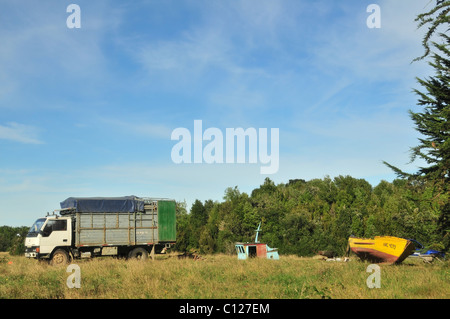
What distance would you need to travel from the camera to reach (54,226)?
19.7m

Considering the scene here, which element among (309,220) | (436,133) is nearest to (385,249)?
(436,133)

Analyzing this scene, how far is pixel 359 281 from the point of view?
1182 centimetres

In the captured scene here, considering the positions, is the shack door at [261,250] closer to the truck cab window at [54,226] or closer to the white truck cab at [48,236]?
the white truck cab at [48,236]

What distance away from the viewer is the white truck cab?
62.7 ft

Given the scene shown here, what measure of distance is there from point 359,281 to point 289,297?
3.18 meters

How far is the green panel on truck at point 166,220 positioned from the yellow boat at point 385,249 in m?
9.98

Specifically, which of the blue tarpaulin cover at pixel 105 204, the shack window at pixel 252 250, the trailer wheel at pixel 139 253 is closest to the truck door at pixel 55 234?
the blue tarpaulin cover at pixel 105 204

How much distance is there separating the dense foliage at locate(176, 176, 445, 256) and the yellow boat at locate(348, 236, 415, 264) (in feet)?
58.2

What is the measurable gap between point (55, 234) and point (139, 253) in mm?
4552

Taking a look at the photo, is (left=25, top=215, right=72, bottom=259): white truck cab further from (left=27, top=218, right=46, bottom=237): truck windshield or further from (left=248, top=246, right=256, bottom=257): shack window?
(left=248, top=246, right=256, bottom=257): shack window

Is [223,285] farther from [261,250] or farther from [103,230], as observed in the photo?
[261,250]
